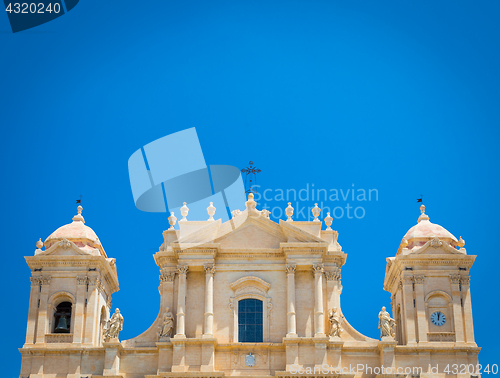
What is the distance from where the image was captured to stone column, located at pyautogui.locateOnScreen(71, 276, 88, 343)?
Result: 5041cm

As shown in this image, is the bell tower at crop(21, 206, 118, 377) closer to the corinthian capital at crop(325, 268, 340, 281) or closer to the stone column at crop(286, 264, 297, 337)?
the stone column at crop(286, 264, 297, 337)

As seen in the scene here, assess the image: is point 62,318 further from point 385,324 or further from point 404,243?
point 404,243

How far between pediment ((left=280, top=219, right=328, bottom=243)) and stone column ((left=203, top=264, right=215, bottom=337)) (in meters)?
4.22

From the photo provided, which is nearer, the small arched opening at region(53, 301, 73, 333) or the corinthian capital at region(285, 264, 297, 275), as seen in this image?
the corinthian capital at region(285, 264, 297, 275)

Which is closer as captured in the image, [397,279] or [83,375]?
[83,375]

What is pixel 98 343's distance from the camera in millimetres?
51875

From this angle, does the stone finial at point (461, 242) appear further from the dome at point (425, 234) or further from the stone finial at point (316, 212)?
the stone finial at point (316, 212)

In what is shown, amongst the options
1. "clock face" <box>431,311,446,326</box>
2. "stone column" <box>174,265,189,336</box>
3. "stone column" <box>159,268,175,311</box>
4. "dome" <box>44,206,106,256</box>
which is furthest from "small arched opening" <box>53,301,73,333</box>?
"clock face" <box>431,311,446,326</box>

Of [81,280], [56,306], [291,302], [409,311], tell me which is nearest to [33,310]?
[56,306]

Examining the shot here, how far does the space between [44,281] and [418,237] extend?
64.7 feet

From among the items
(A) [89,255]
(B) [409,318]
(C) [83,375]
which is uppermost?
(A) [89,255]

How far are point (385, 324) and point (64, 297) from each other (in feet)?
54.1

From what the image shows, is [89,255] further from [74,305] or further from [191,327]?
[191,327]

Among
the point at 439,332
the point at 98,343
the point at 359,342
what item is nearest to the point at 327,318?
the point at 359,342
